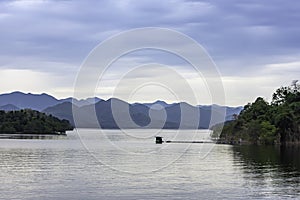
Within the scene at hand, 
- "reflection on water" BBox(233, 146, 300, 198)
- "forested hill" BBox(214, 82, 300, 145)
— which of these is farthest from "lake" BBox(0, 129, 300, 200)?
"forested hill" BBox(214, 82, 300, 145)

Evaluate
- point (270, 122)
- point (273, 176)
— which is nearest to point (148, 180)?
point (273, 176)

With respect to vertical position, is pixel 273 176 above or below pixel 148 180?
above

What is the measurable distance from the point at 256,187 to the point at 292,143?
336 feet

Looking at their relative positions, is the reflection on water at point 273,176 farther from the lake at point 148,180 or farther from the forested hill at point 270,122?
the forested hill at point 270,122

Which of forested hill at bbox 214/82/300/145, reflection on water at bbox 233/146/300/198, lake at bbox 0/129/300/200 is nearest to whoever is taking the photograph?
lake at bbox 0/129/300/200

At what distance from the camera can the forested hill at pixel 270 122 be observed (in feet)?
506

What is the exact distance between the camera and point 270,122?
522 ft

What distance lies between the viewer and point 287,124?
155 metres

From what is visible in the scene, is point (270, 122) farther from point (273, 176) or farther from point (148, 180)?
point (148, 180)

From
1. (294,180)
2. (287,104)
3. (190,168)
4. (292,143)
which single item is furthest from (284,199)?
(287,104)

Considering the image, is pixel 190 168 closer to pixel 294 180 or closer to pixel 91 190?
pixel 294 180

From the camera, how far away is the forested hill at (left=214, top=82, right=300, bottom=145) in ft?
506

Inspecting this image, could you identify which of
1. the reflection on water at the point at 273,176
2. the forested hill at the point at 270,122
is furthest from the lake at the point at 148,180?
the forested hill at the point at 270,122

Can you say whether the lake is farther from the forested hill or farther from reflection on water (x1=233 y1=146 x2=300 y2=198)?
the forested hill
